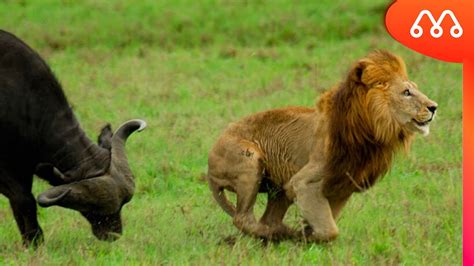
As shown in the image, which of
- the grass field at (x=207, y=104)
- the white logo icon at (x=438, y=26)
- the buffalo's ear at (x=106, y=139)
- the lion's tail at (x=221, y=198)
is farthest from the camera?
the lion's tail at (x=221, y=198)

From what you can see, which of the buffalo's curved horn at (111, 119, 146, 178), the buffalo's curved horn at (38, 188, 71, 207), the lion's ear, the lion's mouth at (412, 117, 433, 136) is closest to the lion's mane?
the lion's ear

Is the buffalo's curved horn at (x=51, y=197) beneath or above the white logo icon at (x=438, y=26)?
beneath

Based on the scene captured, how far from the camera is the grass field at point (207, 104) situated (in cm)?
765

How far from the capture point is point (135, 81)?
16047 millimetres

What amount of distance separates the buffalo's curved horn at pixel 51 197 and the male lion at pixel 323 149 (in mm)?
1251

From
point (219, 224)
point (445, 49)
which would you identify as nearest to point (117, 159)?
point (219, 224)

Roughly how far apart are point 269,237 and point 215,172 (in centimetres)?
71

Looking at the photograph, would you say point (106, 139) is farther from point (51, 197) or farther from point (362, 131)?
point (362, 131)

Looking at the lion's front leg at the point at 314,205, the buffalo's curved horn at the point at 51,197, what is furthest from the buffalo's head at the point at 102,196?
the lion's front leg at the point at 314,205

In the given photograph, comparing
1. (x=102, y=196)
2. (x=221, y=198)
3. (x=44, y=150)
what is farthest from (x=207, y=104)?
(x=102, y=196)

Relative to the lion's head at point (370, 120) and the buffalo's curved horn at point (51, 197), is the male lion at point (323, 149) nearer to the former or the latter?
the lion's head at point (370, 120)

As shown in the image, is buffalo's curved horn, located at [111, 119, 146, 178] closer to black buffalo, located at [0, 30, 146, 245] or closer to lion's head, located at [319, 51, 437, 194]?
black buffalo, located at [0, 30, 146, 245]

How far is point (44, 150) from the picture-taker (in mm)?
8203

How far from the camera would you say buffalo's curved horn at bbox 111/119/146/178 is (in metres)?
8.05
